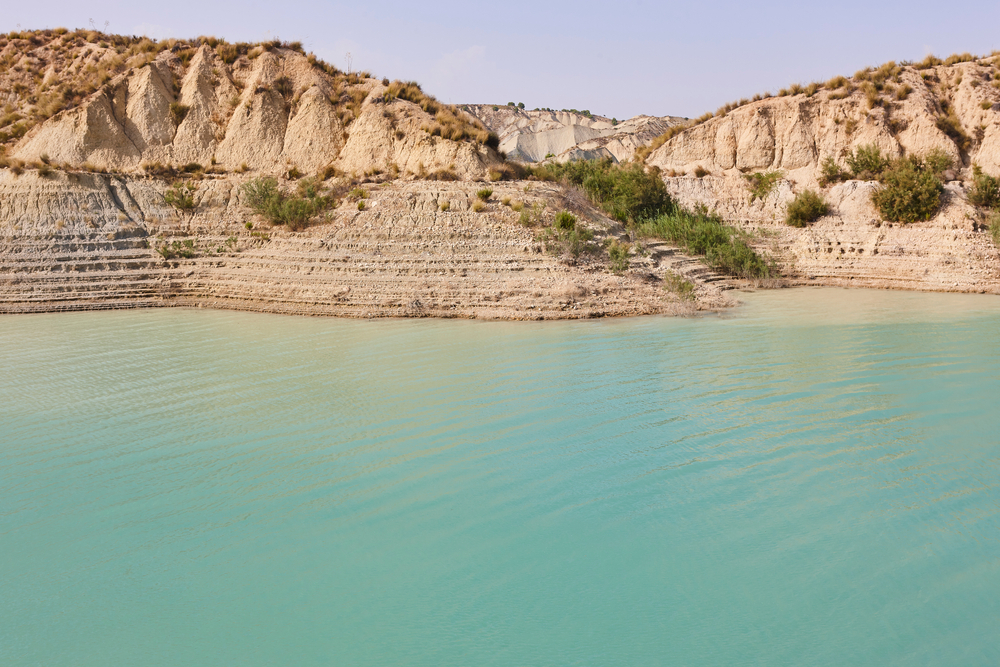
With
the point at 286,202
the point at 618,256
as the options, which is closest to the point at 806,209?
the point at 618,256

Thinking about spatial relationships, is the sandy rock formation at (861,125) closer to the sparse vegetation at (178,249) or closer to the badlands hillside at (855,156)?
the badlands hillside at (855,156)

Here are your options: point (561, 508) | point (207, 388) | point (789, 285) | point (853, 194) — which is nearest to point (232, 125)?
point (207, 388)

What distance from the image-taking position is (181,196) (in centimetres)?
1942

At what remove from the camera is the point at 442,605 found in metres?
4.29

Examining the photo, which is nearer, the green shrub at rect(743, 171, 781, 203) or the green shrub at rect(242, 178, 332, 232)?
the green shrub at rect(242, 178, 332, 232)

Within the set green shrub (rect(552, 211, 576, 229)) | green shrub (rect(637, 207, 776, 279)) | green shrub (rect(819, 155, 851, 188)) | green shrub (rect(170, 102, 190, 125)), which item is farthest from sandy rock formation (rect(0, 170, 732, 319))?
green shrub (rect(819, 155, 851, 188))

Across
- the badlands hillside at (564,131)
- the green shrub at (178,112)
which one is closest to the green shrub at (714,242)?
the green shrub at (178,112)

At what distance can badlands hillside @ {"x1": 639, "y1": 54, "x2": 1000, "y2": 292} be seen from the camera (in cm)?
1895

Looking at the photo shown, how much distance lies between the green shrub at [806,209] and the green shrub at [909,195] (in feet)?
4.66

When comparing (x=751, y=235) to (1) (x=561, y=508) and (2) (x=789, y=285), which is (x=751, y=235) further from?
(1) (x=561, y=508)

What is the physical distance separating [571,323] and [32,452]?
9.17m

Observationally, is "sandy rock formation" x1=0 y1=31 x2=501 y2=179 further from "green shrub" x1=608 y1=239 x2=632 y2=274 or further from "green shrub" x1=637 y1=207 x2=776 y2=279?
"green shrub" x1=637 y1=207 x2=776 y2=279

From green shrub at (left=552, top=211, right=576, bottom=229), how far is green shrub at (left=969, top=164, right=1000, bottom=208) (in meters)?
11.4

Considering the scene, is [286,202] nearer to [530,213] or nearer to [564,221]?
[530,213]
